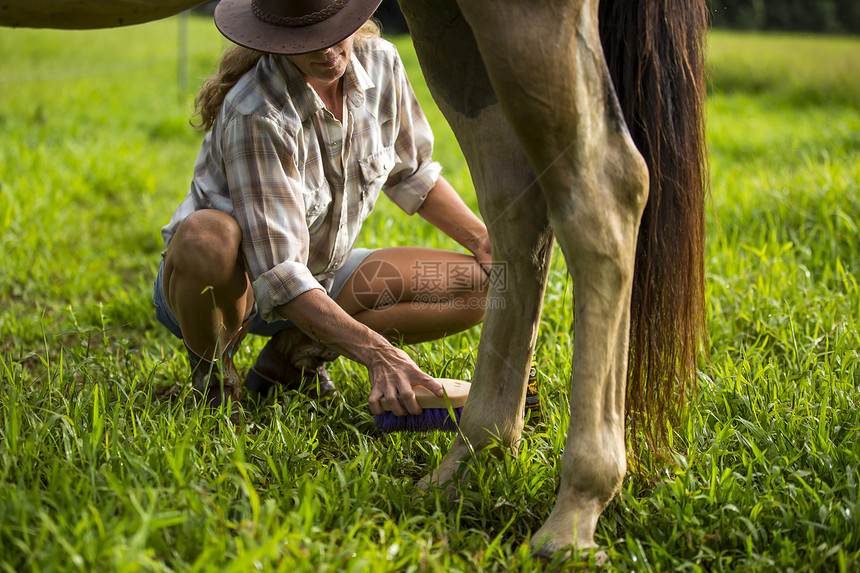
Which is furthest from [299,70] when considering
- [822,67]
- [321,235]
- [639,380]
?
[822,67]

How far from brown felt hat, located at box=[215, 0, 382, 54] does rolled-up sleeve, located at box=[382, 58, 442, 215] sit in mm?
501

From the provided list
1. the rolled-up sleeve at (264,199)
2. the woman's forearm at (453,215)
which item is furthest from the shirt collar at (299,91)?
the woman's forearm at (453,215)

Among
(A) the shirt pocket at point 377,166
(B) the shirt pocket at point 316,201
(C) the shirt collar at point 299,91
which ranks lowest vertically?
(B) the shirt pocket at point 316,201

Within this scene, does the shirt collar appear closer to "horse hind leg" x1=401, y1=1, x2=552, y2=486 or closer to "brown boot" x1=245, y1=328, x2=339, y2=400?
"horse hind leg" x1=401, y1=1, x2=552, y2=486

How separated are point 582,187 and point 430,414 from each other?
2.59 ft

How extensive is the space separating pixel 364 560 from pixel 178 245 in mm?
1160

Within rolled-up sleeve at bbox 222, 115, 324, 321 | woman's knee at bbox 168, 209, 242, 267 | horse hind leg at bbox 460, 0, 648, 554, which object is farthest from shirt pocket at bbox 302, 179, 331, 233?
horse hind leg at bbox 460, 0, 648, 554

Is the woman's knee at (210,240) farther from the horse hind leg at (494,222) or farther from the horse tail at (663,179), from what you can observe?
the horse tail at (663,179)

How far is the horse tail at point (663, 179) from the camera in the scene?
167 centimetres

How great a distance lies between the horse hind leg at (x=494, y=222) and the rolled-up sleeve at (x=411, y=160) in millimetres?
712

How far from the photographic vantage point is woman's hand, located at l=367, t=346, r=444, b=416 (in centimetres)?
189

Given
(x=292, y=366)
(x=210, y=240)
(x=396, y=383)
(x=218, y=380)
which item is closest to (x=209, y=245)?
(x=210, y=240)

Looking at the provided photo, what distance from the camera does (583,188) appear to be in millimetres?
1499

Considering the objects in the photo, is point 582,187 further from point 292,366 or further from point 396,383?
point 292,366
